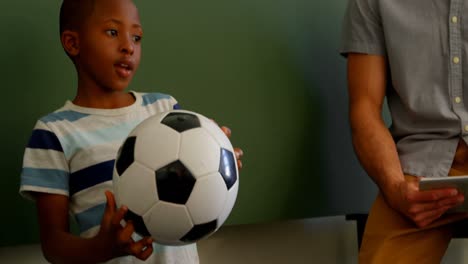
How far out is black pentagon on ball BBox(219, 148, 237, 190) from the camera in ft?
2.67

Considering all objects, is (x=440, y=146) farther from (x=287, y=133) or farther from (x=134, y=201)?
(x=134, y=201)

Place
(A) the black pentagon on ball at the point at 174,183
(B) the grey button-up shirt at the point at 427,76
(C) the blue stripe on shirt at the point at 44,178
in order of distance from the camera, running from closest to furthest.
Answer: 1. (A) the black pentagon on ball at the point at 174,183
2. (C) the blue stripe on shirt at the point at 44,178
3. (B) the grey button-up shirt at the point at 427,76

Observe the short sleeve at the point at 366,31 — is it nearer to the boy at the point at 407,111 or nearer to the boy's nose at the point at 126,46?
the boy at the point at 407,111

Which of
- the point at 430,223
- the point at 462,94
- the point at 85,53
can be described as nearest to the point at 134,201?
the point at 85,53

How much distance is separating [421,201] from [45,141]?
2.10 feet

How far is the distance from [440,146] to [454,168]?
5 centimetres

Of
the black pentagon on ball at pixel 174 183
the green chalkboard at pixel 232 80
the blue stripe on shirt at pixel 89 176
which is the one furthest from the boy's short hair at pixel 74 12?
the black pentagon on ball at pixel 174 183

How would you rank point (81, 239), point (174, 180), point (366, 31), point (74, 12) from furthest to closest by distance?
1. point (366, 31)
2. point (74, 12)
3. point (81, 239)
4. point (174, 180)

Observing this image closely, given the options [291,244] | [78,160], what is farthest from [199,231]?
[291,244]

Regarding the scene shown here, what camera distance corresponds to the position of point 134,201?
780 millimetres

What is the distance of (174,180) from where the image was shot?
2.54 feet

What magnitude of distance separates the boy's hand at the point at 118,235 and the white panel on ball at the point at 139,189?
2 cm

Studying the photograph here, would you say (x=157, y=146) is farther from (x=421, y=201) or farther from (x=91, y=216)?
(x=421, y=201)

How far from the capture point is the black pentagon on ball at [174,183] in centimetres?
77
